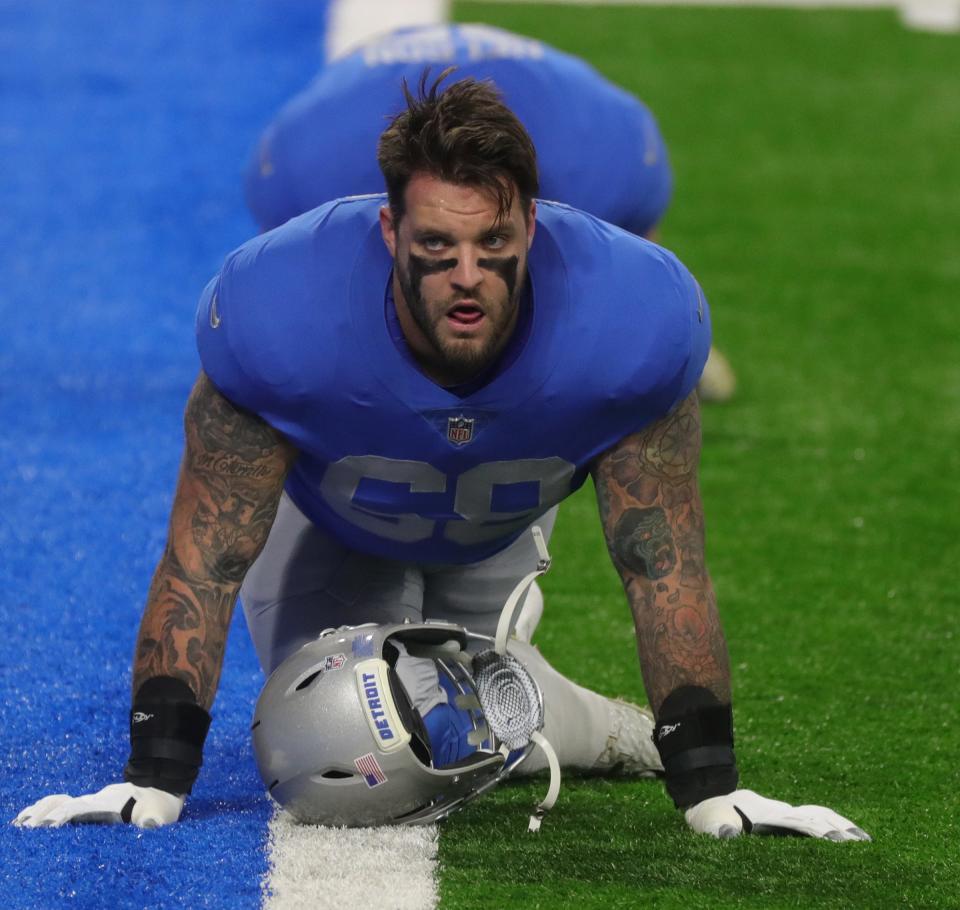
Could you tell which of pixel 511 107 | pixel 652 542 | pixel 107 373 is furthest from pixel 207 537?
pixel 107 373

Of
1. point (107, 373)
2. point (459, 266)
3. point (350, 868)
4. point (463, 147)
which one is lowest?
point (107, 373)

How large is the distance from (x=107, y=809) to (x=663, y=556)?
0.95m

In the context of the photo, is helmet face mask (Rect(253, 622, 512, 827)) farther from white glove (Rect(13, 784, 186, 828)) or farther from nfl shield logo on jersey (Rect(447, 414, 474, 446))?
nfl shield logo on jersey (Rect(447, 414, 474, 446))

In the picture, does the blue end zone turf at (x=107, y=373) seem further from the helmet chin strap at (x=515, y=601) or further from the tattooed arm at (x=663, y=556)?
the tattooed arm at (x=663, y=556)

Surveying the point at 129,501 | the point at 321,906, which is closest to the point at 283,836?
the point at 321,906

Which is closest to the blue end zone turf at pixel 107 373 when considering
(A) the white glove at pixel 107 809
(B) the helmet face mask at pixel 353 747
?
(A) the white glove at pixel 107 809

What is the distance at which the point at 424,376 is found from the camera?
3.05 meters

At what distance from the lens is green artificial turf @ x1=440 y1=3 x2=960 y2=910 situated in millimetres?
2982

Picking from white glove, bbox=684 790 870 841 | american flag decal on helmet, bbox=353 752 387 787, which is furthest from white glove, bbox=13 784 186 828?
white glove, bbox=684 790 870 841

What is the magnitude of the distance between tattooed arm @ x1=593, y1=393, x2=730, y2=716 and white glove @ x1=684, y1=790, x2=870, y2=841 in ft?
0.57

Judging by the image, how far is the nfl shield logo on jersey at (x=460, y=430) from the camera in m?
3.07

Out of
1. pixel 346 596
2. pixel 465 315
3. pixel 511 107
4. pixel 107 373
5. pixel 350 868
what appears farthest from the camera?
pixel 107 373

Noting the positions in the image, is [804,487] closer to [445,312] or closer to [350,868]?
[445,312]

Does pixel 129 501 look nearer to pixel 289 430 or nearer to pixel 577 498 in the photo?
pixel 577 498
